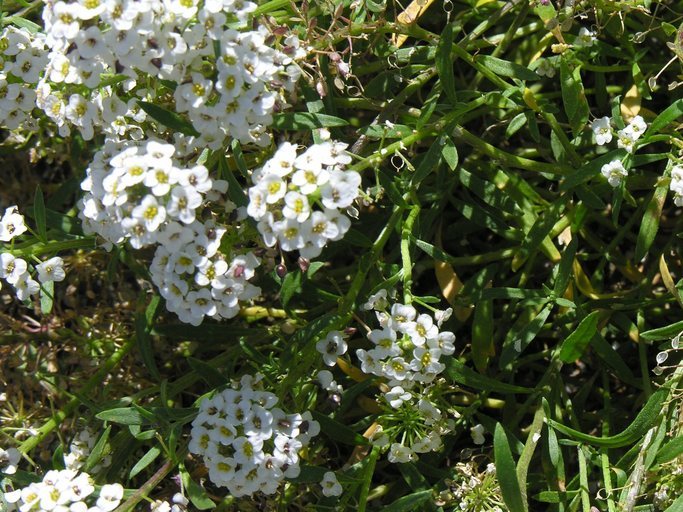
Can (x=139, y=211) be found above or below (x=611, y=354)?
above

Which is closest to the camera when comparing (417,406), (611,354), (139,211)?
(139,211)

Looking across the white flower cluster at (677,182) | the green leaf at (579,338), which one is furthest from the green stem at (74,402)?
the white flower cluster at (677,182)

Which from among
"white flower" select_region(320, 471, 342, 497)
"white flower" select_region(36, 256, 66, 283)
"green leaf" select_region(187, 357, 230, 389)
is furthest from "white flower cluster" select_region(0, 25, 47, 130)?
"white flower" select_region(320, 471, 342, 497)

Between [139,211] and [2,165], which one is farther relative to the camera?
[2,165]

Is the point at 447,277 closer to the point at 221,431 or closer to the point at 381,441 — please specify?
the point at 381,441

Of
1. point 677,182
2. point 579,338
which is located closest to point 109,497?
point 579,338

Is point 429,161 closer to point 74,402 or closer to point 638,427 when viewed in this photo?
point 638,427

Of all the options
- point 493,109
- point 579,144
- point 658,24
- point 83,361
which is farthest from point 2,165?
point 658,24

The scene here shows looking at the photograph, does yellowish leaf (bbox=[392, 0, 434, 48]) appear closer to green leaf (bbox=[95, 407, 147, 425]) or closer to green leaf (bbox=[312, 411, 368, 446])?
green leaf (bbox=[312, 411, 368, 446])
